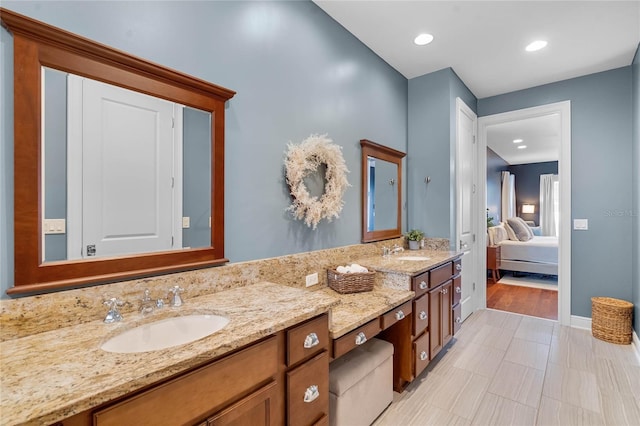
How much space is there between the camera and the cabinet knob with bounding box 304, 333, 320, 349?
127cm

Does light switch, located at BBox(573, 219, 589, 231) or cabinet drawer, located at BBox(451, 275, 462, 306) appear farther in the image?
light switch, located at BBox(573, 219, 589, 231)

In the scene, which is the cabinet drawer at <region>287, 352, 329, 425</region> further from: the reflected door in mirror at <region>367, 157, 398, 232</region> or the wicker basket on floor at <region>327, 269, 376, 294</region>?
the reflected door in mirror at <region>367, 157, 398, 232</region>

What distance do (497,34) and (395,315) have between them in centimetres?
250

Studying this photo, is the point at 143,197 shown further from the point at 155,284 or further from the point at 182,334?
the point at 182,334

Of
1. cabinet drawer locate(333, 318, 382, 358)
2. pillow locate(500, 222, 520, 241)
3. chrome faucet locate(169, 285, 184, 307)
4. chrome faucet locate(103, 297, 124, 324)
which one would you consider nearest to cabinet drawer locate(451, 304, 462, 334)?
cabinet drawer locate(333, 318, 382, 358)

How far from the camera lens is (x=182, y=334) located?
4.07ft

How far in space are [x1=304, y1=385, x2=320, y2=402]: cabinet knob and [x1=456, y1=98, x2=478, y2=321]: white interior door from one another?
2.52 meters

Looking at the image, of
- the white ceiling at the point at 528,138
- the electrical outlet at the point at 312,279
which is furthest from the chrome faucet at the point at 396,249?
the white ceiling at the point at 528,138

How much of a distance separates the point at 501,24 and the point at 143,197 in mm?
2902

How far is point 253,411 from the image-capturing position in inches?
41.8

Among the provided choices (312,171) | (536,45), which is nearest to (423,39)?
(536,45)

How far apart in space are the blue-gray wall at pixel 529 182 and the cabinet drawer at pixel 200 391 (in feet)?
33.0

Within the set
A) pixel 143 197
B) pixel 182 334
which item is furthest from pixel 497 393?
pixel 143 197

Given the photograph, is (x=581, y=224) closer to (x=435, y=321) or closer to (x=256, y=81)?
(x=435, y=321)
